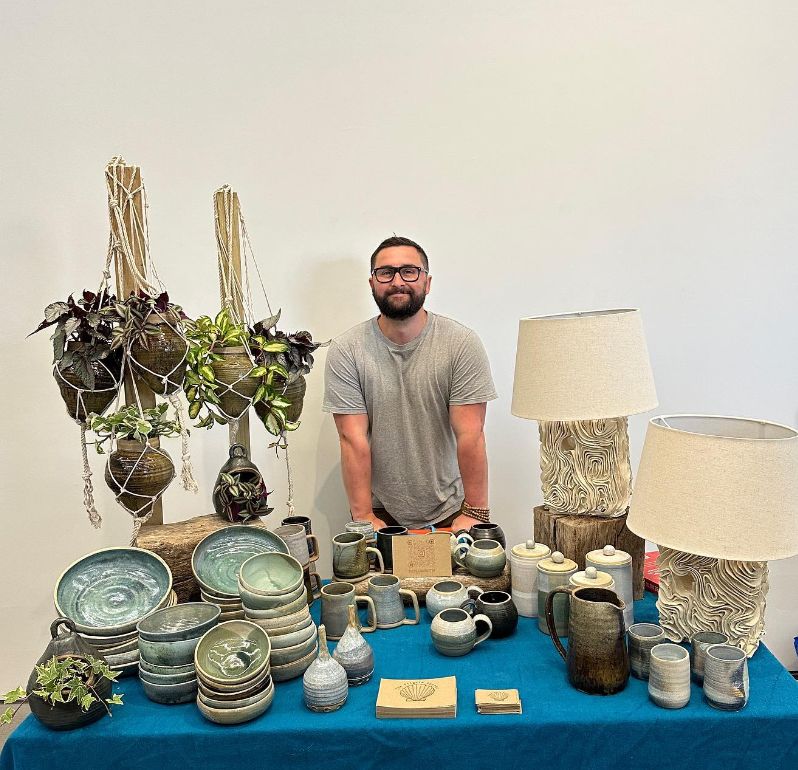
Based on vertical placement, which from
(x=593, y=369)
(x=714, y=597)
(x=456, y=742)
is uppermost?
(x=593, y=369)

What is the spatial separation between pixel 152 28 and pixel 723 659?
304 centimetres

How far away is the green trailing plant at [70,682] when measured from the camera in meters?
1.38

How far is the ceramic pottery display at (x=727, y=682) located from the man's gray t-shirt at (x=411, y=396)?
1.46 metres

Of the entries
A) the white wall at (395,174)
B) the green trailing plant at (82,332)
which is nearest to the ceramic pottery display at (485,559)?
the green trailing plant at (82,332)

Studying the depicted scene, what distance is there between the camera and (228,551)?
183 centimetres

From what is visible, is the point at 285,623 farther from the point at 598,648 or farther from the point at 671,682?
the point at 671,682

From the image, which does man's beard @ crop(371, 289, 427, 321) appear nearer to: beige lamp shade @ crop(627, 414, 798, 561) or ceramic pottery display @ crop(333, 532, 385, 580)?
ceramic pottery display @ crop(333, 532, 385, 580)

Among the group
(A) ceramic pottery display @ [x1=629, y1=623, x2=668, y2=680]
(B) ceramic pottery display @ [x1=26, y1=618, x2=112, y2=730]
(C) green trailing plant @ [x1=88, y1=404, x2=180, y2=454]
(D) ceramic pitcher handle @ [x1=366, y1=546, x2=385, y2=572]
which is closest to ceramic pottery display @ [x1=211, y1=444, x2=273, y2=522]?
(C) green trailing plant @ [x1=88, y1=404, x2=180, y2=454]

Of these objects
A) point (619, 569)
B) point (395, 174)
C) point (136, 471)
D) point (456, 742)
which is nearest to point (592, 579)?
point (619, 569)

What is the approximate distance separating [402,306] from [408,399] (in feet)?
1.28

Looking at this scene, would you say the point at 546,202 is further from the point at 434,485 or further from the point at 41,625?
the point at 41,625

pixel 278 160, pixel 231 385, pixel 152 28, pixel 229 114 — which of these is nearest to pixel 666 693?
pixel 231 385

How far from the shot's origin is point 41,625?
10.2 ft

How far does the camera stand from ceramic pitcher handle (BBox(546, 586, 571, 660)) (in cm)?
159
